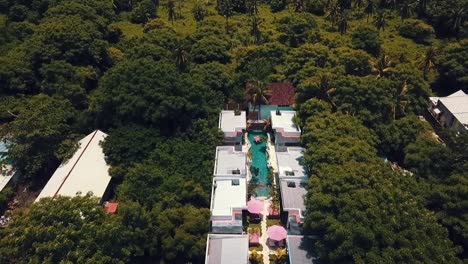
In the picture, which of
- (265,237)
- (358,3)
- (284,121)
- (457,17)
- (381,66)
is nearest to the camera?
(265,237)

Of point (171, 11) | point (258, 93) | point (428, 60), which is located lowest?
point (258, 93)

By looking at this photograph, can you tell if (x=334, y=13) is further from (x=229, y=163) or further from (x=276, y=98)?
(x=229, y=163)

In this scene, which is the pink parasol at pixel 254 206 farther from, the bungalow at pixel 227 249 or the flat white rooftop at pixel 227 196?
the bungalow at pixel 227 249

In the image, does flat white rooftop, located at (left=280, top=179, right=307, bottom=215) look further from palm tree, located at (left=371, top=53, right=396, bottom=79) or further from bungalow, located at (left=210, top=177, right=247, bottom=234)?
palm tree, located at (left=371, top=53, right=396, bottom=79)

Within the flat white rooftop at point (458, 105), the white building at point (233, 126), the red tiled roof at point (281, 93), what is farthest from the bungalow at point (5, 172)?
the flat white rooftop at point (458, 105)

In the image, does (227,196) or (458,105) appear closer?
(227,196)

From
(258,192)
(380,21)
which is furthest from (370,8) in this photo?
(258,192)

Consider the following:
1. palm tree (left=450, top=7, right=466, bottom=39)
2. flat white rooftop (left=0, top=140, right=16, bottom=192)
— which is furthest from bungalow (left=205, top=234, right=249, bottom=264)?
palm tree (left=450, top=7, right=466, bottom=39)
